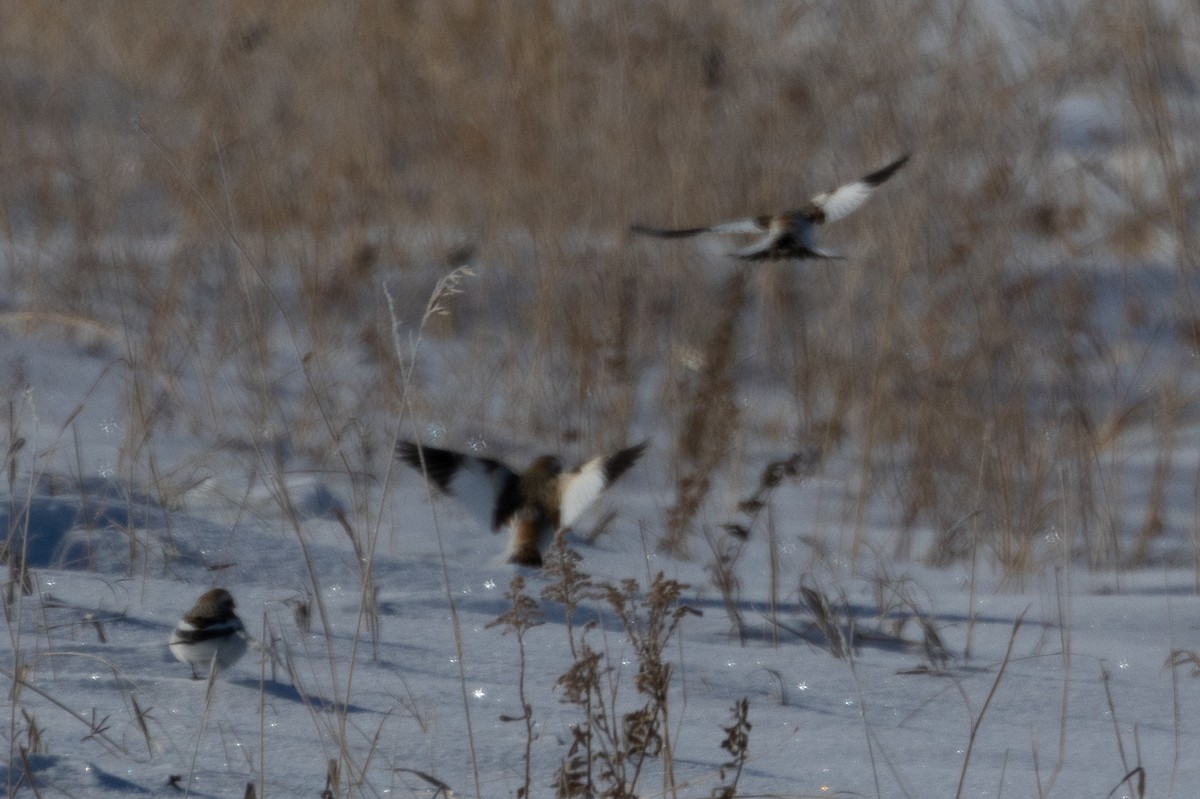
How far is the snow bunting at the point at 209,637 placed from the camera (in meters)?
1.93

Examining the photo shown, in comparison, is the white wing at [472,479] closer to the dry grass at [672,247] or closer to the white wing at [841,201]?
the dry grass at [672,247]

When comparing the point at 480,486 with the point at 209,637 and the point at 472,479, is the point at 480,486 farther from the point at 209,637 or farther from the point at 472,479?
the point at 209,637

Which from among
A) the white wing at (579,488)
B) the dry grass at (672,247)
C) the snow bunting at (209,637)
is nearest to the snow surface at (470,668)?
the snow bunting at (209,637)

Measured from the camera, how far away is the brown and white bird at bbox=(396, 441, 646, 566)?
2832 mm

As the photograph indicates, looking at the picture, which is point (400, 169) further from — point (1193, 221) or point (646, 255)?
point (1193, 221)

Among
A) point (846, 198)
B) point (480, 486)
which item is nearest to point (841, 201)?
point (846, 198)

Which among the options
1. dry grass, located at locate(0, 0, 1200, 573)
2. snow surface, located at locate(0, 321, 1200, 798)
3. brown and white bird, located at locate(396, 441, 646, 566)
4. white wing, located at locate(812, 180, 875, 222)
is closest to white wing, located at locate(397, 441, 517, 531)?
brown and white bird, located at locate(396, 441, 646, 566)

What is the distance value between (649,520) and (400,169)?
3.08 metres

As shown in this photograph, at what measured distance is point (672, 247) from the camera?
469cm

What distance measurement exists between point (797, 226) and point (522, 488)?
0.74 m

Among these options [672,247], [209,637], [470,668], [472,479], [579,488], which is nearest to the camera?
[209,637]

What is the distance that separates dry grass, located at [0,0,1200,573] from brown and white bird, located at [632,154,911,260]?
1.62 ft

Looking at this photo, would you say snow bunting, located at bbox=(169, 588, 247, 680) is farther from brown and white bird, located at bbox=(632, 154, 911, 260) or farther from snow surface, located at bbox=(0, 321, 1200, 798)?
brown and white bird, located at bbox=(632, 154, 911, 260)

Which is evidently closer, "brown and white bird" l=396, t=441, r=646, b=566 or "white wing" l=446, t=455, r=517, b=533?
"brown and white bird" l=396, t=441, r=646, b=566
